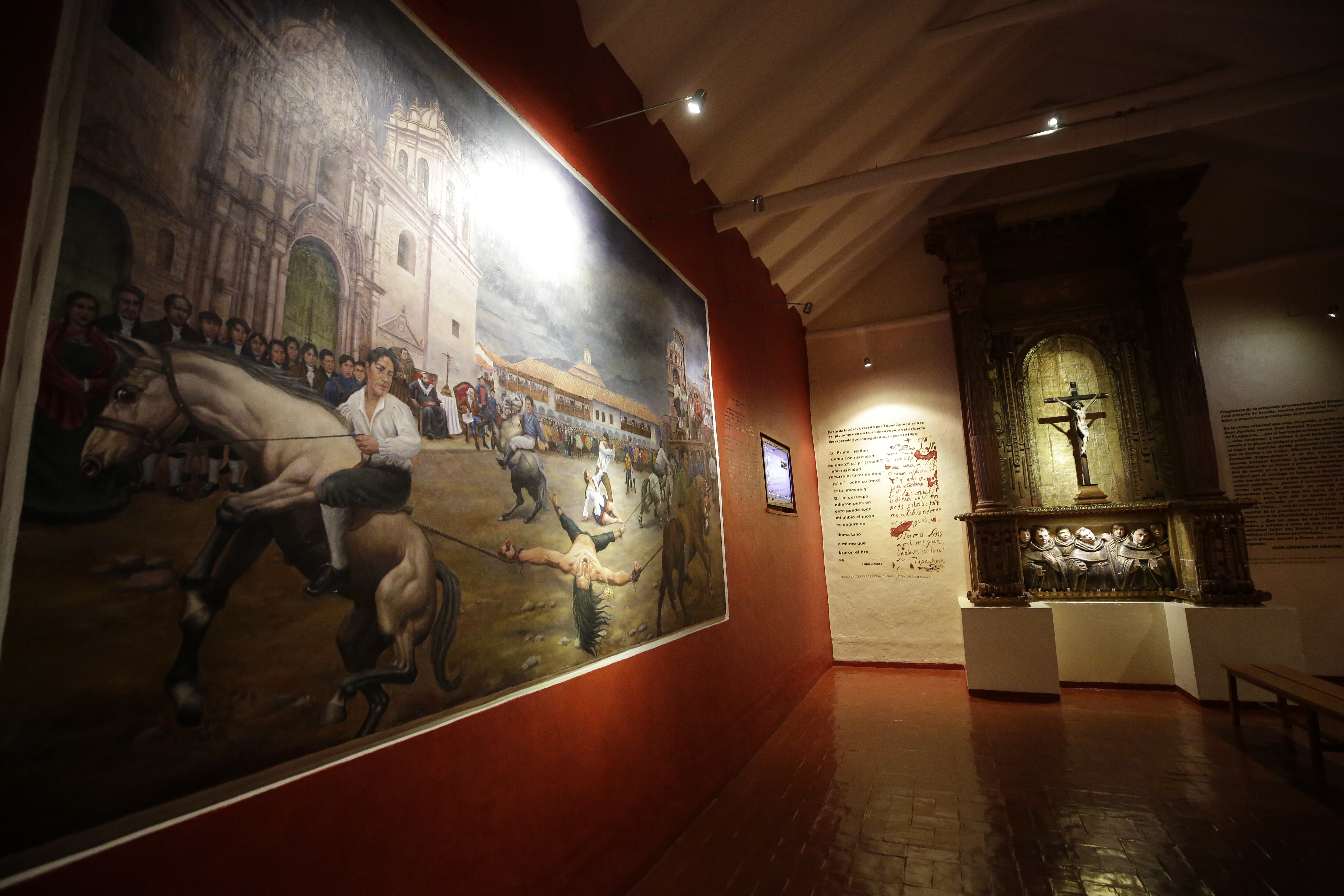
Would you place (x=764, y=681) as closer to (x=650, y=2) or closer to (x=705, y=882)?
(x=705, y=882)

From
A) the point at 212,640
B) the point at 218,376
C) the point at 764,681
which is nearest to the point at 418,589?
the point at 212,640

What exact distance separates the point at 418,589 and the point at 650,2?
314 centimetres

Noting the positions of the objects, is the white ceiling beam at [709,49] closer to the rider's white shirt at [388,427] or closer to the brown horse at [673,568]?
the brown horse at [673,568]

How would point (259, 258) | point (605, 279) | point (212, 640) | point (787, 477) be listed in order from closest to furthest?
point (212, 640) < point (259, 258) < point (605, 279) < point (787, 477)

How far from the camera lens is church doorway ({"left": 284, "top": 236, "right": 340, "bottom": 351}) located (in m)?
1.41

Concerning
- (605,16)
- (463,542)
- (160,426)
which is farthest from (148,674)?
(605,16)

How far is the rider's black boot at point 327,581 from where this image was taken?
1398 mm

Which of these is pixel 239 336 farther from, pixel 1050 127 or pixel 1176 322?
pixel 1176 322

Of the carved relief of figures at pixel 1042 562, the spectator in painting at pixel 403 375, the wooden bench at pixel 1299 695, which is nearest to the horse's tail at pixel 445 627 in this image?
the spectator in painting at pixel 403 375

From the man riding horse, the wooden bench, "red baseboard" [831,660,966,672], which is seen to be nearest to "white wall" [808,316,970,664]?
"red baseboard" [831,660,966,672]

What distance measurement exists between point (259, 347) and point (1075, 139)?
16.6ft

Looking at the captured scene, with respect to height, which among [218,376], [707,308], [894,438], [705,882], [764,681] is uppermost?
[707,308]

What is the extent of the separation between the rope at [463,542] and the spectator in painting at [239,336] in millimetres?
603

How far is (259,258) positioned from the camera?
53.0 inches
